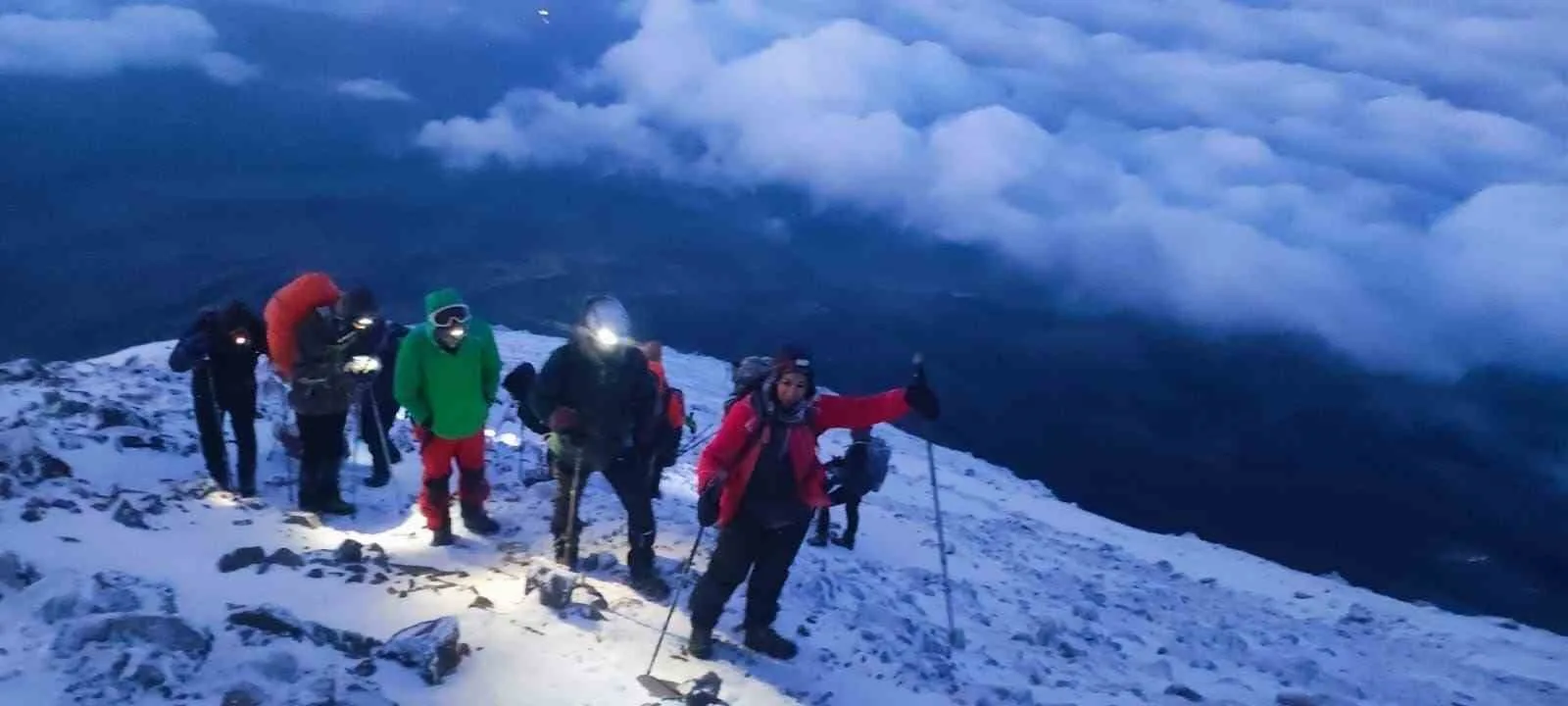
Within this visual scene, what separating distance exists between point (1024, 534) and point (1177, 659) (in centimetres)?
606

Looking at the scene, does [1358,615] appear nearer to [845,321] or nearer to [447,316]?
[447,316]

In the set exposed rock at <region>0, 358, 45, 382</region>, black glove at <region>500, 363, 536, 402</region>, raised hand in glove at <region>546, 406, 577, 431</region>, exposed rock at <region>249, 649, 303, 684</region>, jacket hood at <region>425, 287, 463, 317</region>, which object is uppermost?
jacket hood at <region>425, 287, 463, 317</region>

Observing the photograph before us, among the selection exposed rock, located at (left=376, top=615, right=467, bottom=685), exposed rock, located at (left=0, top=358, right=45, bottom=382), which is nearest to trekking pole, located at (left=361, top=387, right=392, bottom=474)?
exposed rock, located at (left=376, top=615, right=467, bottom=685)

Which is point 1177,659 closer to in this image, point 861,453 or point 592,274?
point 861,453

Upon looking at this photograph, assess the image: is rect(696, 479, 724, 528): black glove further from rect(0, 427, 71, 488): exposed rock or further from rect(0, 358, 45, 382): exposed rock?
rect(0, 358, 45, 382): exposed rock

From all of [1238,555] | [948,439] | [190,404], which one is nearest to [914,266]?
[948,439]

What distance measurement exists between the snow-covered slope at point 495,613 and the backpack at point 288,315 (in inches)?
47.5

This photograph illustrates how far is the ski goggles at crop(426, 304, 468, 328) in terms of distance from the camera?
7621 mm

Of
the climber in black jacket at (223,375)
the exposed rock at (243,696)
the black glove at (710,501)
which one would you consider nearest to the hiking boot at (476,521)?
the climber in black jacket at (223,375)

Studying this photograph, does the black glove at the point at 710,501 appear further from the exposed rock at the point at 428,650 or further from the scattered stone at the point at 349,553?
the scattered stone at the point at 349,553

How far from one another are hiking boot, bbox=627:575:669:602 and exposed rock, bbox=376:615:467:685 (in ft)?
5.59

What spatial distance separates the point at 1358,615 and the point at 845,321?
404ft

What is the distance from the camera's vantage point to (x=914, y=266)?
19388 centimetres

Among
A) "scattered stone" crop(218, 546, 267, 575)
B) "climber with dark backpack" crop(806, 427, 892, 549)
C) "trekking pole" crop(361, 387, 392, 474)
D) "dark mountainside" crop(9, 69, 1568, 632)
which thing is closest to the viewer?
"scattered stone" crop(218, 546, 267, 575)
